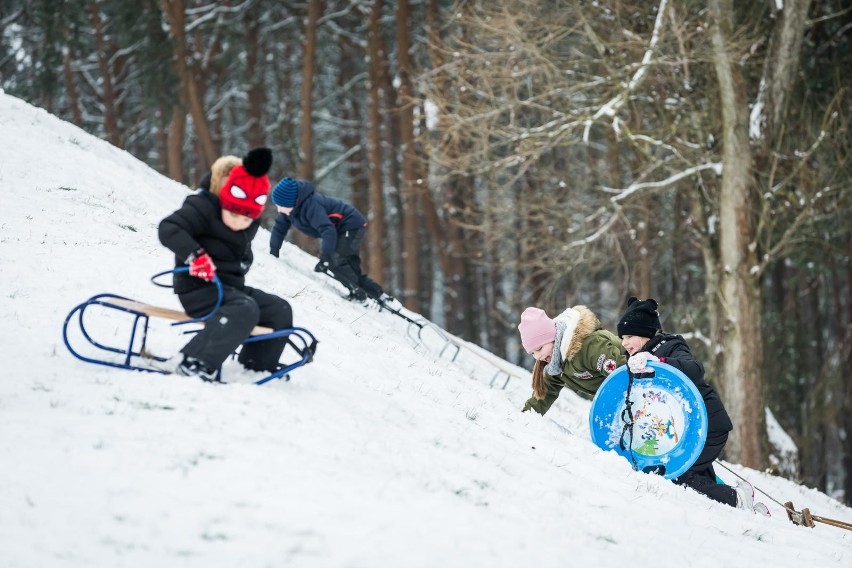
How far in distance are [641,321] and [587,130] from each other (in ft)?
18.4

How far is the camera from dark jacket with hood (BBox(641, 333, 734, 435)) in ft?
21.1

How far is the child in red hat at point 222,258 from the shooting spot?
5098mm

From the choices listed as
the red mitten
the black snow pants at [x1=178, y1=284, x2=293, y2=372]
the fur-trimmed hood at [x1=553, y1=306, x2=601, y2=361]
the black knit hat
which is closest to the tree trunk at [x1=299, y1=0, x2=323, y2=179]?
the fur-trimmed hood at [x1=553, y1=306, x2=601, y2=361]

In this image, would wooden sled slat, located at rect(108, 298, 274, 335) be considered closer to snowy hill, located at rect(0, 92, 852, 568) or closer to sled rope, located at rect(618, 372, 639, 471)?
snowy hill, located at rect(0, 92, 852, 568)

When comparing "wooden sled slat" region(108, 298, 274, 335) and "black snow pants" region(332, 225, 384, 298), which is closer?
"wooden sled slat" region(108, 298, 274, 335)

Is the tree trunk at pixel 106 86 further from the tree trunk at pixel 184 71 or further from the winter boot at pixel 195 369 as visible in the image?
the winter boot at pixel 195 369

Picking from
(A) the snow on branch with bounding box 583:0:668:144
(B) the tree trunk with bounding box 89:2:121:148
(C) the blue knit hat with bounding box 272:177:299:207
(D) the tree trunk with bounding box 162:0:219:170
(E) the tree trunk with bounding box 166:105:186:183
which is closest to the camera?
(C) the blue knit hat with bounding box 272:177:299:207

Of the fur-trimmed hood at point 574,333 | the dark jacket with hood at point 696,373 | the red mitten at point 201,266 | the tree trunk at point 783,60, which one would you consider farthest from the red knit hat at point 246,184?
the tree trunk at point 783,60

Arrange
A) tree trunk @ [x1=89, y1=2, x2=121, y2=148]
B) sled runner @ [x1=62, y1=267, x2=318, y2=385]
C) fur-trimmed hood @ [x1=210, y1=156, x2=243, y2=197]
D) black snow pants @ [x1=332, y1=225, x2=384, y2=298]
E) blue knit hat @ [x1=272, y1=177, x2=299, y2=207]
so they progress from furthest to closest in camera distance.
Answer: tree trunk @ [x1=89, y1=2, x2=121, y2=148] → black snow pants @ [x1=332, y1=225, x2=384, y2=298] → blue knit hat @ [x1=272, y1=177, x2=299, y2=207] → fur-trimmed hood @ [x1=210, y1=156, x2=243, y2=197] → sled runner @ [x1=62, y1=267, x2=318, y2=385]

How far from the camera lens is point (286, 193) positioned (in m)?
10.0

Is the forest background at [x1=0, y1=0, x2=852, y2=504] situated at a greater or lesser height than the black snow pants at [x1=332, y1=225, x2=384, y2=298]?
greater

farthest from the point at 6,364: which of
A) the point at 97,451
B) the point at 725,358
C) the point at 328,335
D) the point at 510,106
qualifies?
the point at 725,358

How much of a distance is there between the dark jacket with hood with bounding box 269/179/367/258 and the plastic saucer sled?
4.55m

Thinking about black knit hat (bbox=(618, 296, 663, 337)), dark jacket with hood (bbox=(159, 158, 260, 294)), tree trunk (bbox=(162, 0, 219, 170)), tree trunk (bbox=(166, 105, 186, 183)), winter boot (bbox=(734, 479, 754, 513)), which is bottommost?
winter boot (bbox=(734, 479, 754, 513))
